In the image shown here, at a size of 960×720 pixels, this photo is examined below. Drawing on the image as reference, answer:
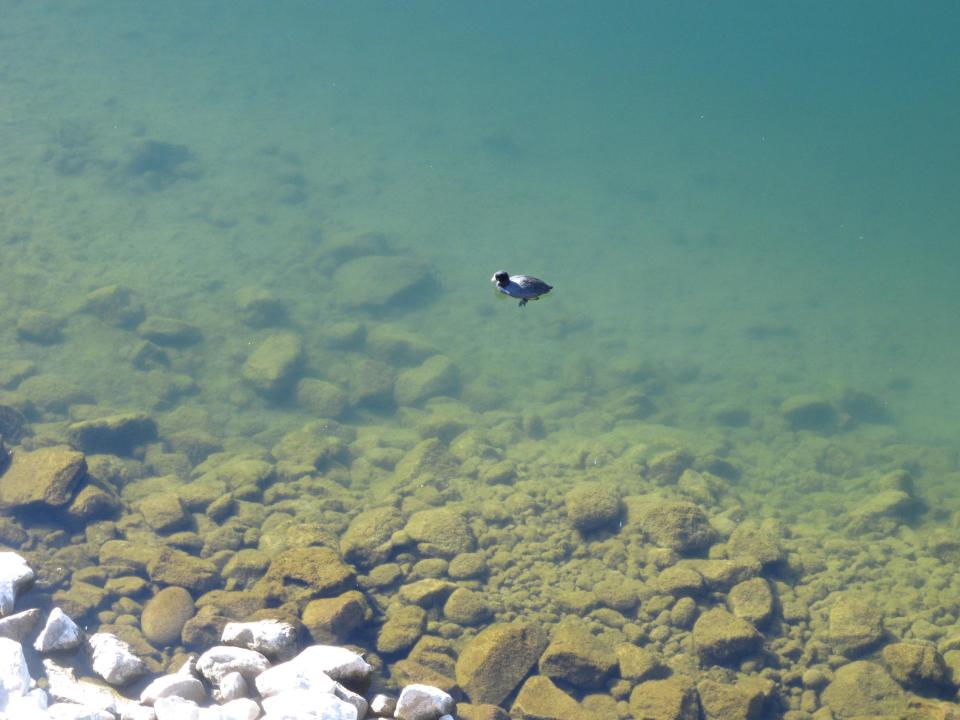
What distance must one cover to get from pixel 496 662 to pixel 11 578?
132 inches

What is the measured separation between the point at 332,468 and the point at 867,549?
5.31 metres

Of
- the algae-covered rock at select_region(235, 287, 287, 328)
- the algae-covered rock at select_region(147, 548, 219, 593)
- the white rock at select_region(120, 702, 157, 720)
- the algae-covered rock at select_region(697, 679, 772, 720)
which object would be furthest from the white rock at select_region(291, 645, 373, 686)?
the algae-covered rock at select_region(235, 287, 287, 328)

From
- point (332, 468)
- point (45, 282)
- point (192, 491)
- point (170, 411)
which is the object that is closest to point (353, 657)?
point (192, 491)

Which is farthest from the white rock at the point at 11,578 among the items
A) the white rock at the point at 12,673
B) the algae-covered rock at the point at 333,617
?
the algae-covered rock at the point at 333,617

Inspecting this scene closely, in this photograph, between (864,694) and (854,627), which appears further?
(854,627)

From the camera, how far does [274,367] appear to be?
10281 millimetres

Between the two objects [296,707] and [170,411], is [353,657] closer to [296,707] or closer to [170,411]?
[296,707]

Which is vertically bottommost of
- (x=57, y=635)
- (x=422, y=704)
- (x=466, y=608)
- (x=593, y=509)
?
(x=466, y=608)

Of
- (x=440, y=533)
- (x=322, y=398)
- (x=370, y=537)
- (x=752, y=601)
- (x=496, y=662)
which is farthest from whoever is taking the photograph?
(x=322, y=398)

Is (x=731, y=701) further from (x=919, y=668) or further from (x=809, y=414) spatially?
(x=809, y=414)

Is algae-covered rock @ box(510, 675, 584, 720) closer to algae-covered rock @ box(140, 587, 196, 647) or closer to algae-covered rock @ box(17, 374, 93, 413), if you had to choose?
algae-covered rock @ box(140, 587, 196, 647)

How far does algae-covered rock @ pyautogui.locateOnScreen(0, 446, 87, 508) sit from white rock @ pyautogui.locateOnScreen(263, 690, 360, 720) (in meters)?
3.65

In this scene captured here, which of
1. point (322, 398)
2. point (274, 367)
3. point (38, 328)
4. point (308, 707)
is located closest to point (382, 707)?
point (308, 707)

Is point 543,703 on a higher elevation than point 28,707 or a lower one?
lower
